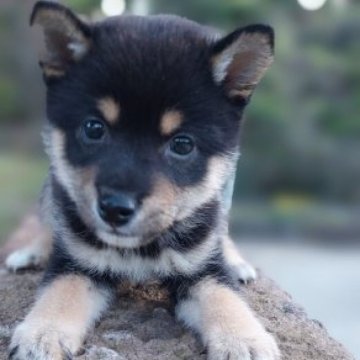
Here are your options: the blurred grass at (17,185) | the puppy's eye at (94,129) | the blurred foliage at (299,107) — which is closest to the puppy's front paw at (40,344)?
the puppy's eye at (94,129)

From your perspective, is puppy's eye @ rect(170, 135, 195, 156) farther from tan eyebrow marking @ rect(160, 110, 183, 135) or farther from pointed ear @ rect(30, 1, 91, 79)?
pointed ear @ rect(30, 1, 91, 79)

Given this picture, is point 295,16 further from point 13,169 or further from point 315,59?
point 13,169

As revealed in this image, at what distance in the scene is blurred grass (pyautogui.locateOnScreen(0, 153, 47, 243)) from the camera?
1280 cm

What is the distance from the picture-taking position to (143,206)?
3.42 metres

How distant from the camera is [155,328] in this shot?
3.74 m

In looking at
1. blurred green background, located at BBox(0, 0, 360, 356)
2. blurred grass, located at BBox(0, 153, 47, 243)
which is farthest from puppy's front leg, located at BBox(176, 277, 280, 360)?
blurred green background, located at BBox(0, 0, 360, 356)

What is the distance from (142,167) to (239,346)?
0.83 metres

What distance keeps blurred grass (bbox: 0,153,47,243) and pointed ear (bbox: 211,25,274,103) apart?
313 inches

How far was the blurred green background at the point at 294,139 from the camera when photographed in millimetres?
14398

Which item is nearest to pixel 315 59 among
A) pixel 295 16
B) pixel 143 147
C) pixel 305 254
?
pixel 295 16

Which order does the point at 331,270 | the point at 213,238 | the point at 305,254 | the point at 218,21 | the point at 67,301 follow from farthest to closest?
the point at 218,21 < the point at 305,254 < the point at 331,270 < the point at 213,238 < the point at 67,301

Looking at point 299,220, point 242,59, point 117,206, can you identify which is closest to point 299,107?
point 299,220

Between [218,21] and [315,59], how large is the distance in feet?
7.22

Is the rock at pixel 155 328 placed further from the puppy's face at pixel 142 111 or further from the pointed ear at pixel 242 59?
the pointed ear at pixel 242 59
